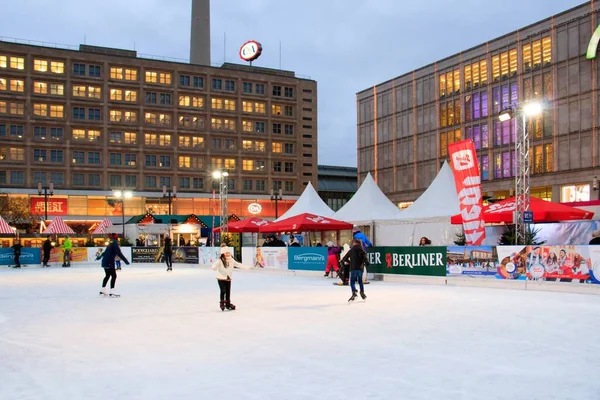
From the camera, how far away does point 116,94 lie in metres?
75.9

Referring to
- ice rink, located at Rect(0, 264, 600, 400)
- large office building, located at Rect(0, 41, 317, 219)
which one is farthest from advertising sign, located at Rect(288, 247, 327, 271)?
large office building, located at Rect(0, 41, 317, 219)

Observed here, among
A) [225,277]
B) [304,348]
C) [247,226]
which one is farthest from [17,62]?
[304,348]

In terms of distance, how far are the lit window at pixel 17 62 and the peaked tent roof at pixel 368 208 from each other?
5509 cm

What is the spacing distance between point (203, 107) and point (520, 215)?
65.1m

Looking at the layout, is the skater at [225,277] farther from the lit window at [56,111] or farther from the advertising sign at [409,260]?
the lit window at [56,111]

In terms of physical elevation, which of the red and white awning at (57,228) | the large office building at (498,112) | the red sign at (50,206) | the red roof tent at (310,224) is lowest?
the red and white awning at (57,228)

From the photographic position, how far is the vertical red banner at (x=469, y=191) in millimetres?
21297

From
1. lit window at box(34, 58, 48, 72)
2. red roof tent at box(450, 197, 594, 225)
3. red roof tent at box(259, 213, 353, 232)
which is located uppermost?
lit window at box(34, 58, 48, 72)

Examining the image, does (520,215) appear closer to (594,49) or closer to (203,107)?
(594,49)

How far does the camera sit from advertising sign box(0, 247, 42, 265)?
3741 cm

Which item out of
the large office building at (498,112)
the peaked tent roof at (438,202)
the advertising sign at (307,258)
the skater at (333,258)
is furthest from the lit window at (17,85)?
the skater at (333,258)

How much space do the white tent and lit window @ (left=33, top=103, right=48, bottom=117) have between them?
2182 inches

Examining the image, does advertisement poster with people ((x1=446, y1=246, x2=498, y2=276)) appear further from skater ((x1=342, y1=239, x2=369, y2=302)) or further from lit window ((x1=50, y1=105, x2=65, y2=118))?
lit window ((x1=50, y1=105, x2=65, y2=118))

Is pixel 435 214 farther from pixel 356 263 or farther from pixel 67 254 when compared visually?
pixel 67 254
